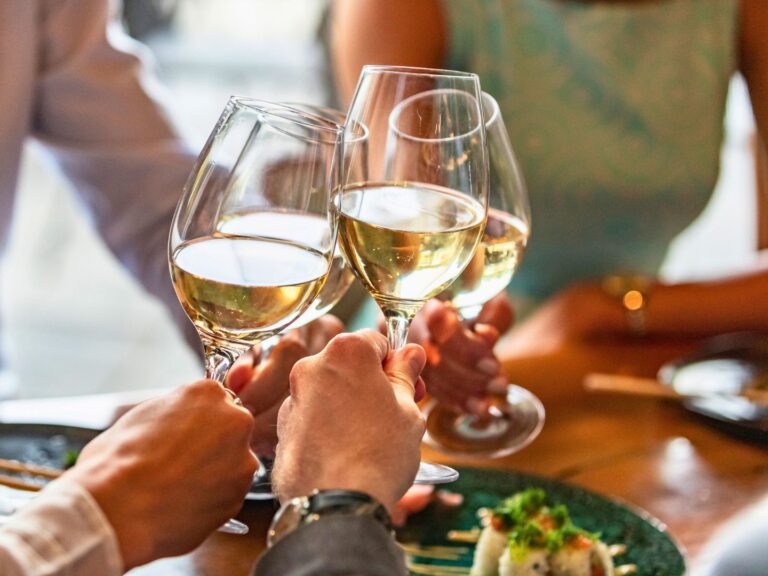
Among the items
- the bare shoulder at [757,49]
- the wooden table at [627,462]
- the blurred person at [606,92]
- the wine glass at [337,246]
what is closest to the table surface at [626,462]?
the wooden table at [627,462]

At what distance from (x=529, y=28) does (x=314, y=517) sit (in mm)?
1470

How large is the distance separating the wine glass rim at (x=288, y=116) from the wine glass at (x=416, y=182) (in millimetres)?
37

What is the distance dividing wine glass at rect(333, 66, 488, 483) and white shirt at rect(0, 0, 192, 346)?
768mm

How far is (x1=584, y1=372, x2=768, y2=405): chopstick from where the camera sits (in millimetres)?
1283

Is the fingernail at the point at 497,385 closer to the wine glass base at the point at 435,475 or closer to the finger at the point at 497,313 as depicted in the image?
the finger at the point at 497,313

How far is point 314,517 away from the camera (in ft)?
Answer: 1.98

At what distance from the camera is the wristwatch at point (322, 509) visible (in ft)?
1.99

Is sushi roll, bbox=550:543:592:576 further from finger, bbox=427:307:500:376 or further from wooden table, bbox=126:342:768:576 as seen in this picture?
finger, bbox=427:307:500:376

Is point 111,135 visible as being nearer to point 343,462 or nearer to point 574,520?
point 574,520

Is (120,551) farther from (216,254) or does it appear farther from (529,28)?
(529,28)

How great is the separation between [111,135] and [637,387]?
85cm

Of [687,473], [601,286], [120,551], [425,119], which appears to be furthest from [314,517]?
[601,286]

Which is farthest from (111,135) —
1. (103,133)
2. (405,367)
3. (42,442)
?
(405,367)

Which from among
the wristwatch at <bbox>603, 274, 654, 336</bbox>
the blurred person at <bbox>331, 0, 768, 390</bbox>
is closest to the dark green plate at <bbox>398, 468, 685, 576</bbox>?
the wristwatch at <bbox>603, 274, 654, 336</bbox>
